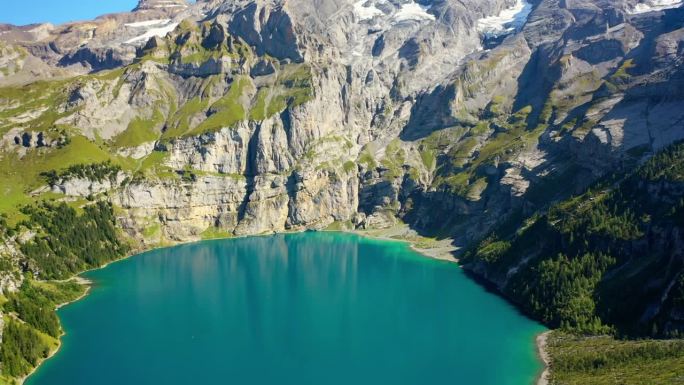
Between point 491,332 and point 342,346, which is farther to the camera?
point 491,332

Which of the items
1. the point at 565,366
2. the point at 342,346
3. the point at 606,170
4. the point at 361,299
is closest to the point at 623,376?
the point at 565,366

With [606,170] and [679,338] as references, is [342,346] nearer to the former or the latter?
[679,338]

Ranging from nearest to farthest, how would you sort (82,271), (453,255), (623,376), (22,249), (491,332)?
(623,376) → (491,332) → (22,249) → (82,271) → (453,255)

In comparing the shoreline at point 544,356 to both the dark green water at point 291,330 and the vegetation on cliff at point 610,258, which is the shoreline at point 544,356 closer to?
the dark green water at point 291,330

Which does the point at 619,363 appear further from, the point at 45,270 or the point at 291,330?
the point at 45,270

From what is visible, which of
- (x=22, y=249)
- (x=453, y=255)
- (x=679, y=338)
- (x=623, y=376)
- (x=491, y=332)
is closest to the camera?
(x=623, y=376)

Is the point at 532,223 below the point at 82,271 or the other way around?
the other way around

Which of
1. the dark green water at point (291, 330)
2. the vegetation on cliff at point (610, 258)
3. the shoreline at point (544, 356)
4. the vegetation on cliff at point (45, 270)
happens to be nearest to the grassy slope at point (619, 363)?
the shoreline at point (544, 356)

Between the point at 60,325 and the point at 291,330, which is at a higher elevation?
the point at 60,325

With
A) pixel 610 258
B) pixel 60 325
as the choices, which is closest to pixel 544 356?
pixel 610 258
